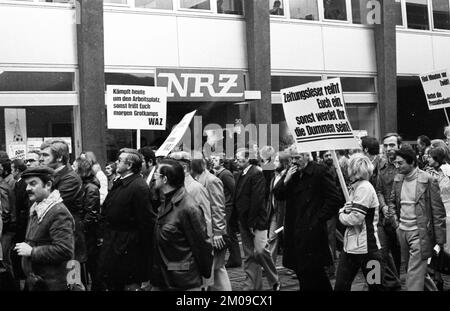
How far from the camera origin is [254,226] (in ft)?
29.9

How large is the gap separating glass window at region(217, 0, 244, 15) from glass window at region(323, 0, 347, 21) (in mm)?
2853

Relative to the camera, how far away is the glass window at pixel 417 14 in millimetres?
21047

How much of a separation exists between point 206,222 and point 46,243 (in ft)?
7.02

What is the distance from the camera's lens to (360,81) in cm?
2016

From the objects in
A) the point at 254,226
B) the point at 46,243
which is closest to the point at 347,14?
the point at 254,226

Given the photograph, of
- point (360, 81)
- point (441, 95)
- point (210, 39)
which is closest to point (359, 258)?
point (441, 95)

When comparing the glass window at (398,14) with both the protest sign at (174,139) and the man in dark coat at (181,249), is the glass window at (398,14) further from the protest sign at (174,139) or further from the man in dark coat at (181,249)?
the man in dark coat at (181,249)

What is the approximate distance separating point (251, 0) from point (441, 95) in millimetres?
6406

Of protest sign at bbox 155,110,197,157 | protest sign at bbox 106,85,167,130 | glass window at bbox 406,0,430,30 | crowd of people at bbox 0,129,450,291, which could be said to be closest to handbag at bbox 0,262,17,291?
crowd of people at bbox 0,129,450,291

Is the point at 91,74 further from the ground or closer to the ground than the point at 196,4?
closer to the ground

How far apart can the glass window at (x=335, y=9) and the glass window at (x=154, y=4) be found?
5082mm

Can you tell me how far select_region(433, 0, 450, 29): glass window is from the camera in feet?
71.3

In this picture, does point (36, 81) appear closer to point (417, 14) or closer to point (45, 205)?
point (45, 205)
